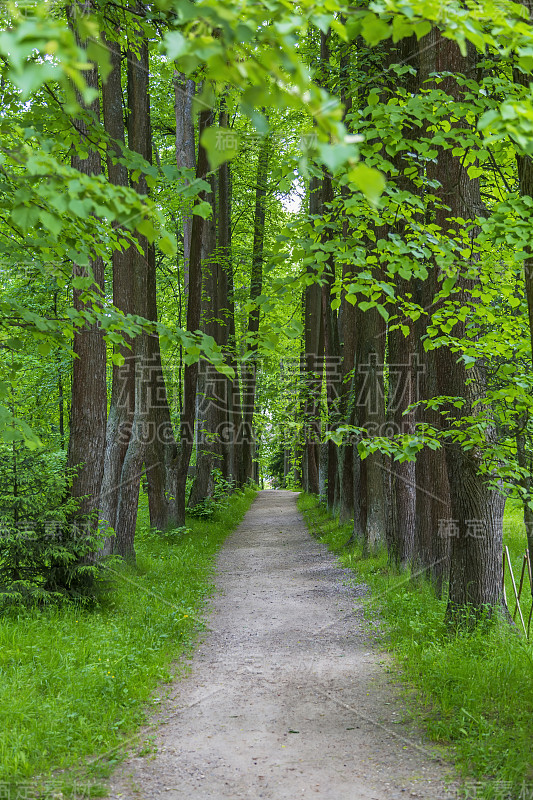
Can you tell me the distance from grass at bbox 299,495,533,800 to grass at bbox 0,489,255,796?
7.45ft

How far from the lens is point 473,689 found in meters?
5.00

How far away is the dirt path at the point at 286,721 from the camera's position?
13.6 ft

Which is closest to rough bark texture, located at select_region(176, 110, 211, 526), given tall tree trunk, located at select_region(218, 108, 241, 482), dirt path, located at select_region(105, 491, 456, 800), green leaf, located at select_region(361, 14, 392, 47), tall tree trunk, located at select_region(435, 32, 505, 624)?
tall tree trunk, located at select_region(218, 108, 241, 482)

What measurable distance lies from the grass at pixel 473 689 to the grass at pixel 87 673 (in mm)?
2269

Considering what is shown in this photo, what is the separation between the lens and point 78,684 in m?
5.19

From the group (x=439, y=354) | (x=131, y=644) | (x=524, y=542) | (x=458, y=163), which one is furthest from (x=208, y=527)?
(x=458, y=163)

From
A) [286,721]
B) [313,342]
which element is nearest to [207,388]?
[313,342]

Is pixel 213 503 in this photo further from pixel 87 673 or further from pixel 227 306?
pixel 87 673

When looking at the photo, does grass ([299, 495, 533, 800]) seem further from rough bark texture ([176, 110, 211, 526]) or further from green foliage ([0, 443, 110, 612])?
rough bark texture ([176, 110, 211, 526])

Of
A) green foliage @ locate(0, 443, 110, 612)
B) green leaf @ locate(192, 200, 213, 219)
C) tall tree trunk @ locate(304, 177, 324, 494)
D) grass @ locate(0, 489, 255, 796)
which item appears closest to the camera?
green leaf @ locate(192, 200, 213, 219)

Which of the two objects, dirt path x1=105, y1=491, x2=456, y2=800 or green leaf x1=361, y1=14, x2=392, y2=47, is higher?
green leaf x1=361, y1=14, x2=392, y2=47

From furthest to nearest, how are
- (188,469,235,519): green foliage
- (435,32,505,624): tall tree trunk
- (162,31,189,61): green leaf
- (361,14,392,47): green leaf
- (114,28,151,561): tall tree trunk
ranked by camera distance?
(188,469,235,519): green foliage
(114,28,151,561): tall tree trunk
(435,32,505,624): tall tree trunk
(361,14,392,47): green leaf
(162,31,189,61): green leaf

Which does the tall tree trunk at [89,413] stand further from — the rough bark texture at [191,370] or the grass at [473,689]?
the rough bark texture at [191,370]

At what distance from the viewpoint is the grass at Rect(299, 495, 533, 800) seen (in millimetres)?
4109
